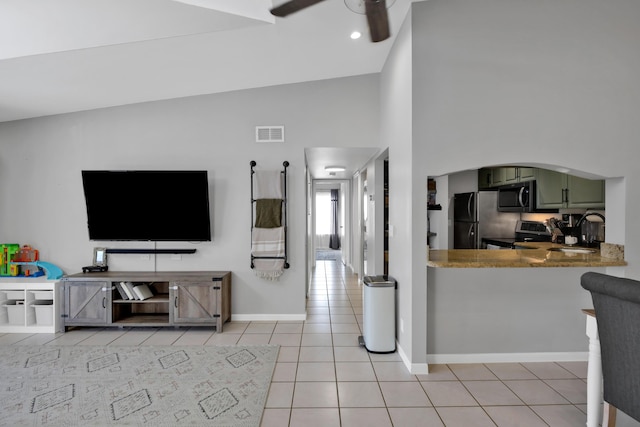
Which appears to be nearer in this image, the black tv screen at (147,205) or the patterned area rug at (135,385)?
the patterned area rug at (135,385)

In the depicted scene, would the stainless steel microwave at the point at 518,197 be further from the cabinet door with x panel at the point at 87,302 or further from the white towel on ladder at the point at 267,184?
the cabinet door with x panel at the point at 87,302

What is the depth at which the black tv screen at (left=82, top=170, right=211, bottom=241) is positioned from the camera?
154 inches

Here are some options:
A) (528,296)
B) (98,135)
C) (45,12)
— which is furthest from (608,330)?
(98,135)

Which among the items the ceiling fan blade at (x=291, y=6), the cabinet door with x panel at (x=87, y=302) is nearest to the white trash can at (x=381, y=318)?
the ceiling fan blade at (x=291, y=6)

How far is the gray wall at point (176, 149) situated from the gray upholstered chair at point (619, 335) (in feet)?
9.51

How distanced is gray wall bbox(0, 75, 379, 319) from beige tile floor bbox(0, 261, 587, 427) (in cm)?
88

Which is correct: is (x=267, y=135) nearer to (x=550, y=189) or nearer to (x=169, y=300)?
(x=169, y=300)

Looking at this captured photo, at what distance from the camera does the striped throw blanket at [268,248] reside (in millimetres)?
4062

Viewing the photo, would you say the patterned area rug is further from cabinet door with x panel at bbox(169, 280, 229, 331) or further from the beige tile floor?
cabinet door with x panel at bbox(169, 280, 229, 331)

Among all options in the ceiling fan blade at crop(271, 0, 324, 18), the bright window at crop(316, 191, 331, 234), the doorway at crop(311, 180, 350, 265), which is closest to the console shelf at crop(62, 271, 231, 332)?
the ceiling fan blade at crop(271, 0, 324, 18)

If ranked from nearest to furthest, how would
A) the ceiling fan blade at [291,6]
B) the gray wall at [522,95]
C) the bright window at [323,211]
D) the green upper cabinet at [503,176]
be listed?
the ceiling fan blade at [291,6], the gray wall at [522,95], the green upper cabinet at [503,176], the bright window at [323,211]

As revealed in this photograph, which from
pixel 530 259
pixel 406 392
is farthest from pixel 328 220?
pixel 406 392

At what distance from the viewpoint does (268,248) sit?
4.08 meters

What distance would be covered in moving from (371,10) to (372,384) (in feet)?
8.41
